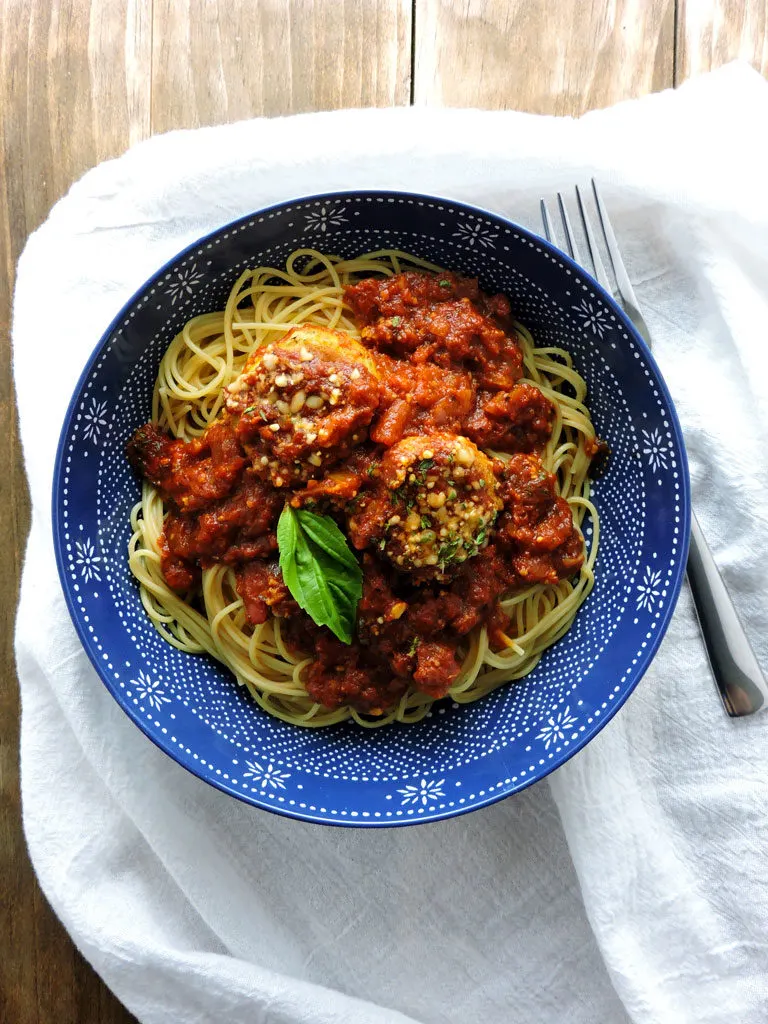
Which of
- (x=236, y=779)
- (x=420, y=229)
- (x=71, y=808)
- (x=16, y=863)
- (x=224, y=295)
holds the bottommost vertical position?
(x=16, y=863)

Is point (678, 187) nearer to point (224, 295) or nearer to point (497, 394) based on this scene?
point (497, 394)

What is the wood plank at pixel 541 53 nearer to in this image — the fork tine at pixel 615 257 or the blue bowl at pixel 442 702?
the fork tine at pixel 615 257

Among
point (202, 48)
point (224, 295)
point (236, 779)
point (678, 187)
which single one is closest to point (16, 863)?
point (236, 779)

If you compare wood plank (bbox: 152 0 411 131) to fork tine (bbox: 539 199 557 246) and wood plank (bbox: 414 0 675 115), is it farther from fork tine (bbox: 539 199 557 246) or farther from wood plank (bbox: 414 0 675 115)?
fork tine (bbox: 539 199 557 246)

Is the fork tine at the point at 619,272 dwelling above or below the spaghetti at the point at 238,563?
above

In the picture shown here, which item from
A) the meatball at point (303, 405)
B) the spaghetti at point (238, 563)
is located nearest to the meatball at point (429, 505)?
the meatball at point (303, 405)

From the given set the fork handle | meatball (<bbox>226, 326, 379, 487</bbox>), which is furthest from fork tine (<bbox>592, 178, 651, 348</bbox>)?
meatball (<bbox>226, 326, 379, 487</bbox>)
